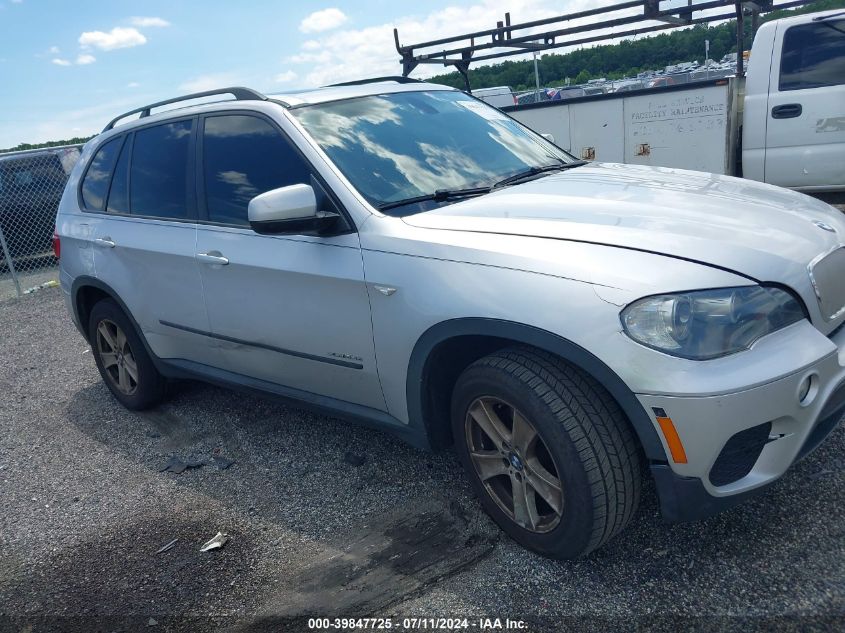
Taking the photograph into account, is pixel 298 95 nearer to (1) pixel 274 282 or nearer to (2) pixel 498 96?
(1) pixel 274 282

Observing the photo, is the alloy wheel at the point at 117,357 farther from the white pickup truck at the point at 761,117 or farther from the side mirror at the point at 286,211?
the white pickup truck at the point at 761,117

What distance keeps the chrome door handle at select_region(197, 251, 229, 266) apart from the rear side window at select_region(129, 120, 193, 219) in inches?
14.3

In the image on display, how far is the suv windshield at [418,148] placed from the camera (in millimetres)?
3285

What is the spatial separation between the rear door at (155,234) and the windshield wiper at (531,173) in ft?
5.38

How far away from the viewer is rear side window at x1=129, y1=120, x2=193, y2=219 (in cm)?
411

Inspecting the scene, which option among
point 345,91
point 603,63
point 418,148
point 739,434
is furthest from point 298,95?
point 603,63

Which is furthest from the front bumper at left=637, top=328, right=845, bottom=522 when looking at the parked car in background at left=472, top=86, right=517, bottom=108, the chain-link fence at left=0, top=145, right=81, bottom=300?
the parked car in background at left=472, top=86, right=517, bottom=108

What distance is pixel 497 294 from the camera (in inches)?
103

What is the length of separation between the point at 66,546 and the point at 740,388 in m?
3.03

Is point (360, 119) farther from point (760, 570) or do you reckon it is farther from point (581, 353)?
point (760, 570)

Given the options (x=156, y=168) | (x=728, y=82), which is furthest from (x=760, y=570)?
(x=728, y=82)

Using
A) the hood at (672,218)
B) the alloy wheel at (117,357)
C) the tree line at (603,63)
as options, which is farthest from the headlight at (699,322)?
the tree line at (603,63)

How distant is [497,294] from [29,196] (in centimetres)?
1162

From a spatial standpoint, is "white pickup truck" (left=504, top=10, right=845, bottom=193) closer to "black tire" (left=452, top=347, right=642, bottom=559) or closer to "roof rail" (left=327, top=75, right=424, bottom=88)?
"roof rail" (left=327, top=75, right=424, bottom=88)
